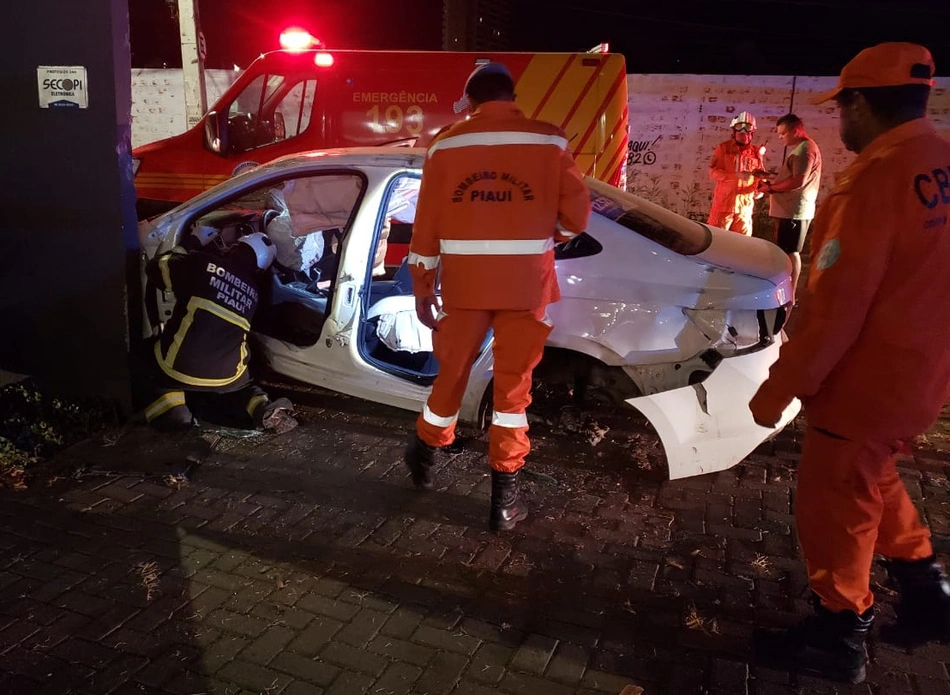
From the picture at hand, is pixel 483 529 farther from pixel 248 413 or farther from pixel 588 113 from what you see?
pixel 588 113

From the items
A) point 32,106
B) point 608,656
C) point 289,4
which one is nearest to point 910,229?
point 608,656

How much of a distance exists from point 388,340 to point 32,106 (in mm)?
2303

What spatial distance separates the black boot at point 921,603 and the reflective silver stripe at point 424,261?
2.05 metres

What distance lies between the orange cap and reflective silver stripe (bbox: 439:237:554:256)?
4.06 feet

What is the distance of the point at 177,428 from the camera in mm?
4332

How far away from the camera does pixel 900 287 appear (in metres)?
2.18

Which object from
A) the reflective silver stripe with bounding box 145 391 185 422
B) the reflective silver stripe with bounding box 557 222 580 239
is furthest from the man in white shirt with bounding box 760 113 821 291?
the reflective silver stripe with bounding box 145 391 185 422

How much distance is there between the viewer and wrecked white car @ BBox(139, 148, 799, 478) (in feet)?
11.5

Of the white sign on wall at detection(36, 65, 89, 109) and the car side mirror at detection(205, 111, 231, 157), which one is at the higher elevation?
the white sign on wall at detection(36, 65, 89, 109)

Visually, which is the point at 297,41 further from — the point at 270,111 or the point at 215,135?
the point at 215,135

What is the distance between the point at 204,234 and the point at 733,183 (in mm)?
5603

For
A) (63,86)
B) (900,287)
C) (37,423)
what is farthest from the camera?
(37,423)

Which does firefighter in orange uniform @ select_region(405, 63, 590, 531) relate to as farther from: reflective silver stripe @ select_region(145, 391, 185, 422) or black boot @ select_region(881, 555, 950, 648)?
reflective silver stripe @ select_region(145, 391, 185, 422)

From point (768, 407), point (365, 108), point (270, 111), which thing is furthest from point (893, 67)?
point (270, 111)
